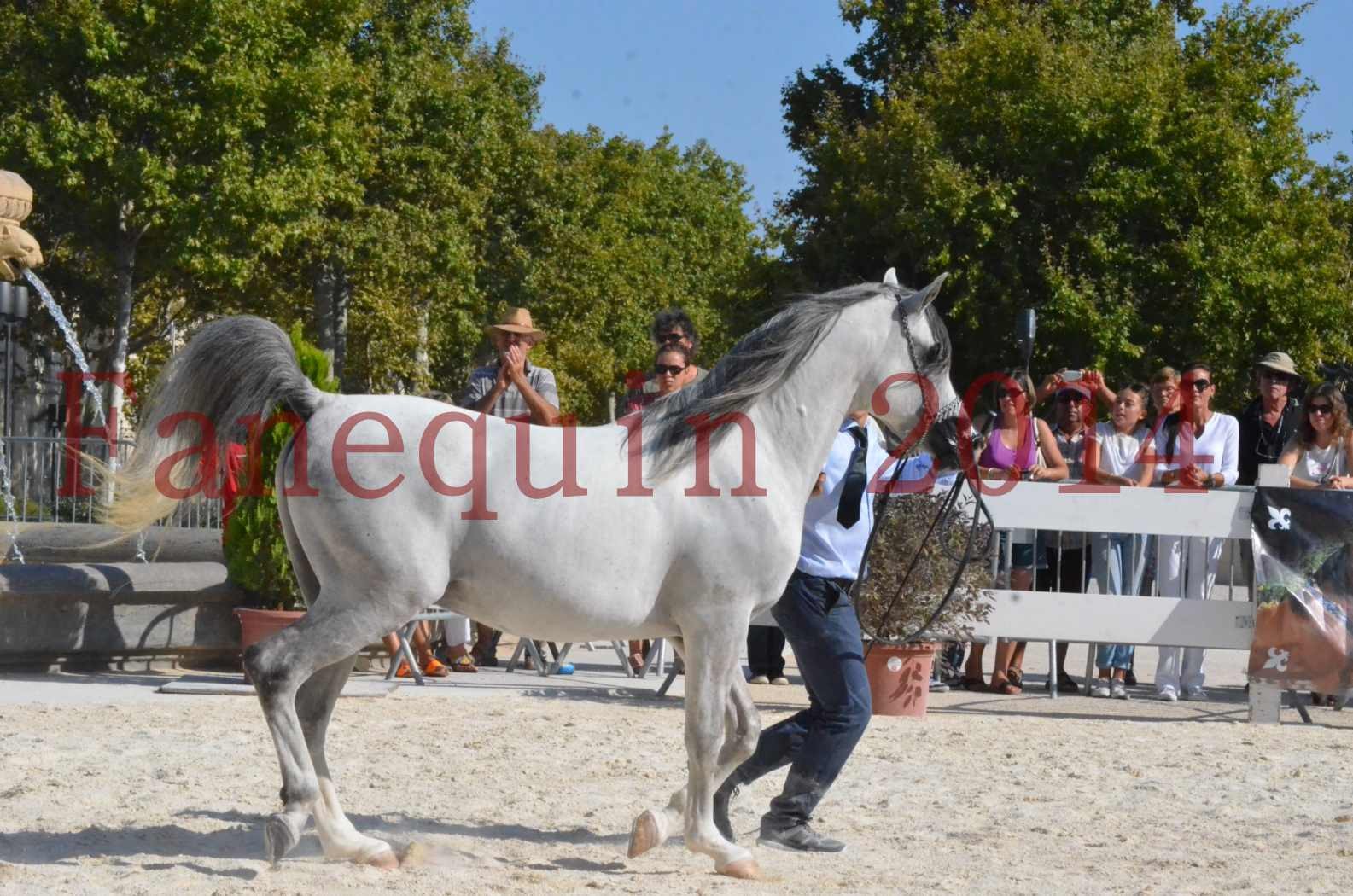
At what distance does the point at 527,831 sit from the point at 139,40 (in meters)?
23.1

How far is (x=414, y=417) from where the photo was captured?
16.1 ft

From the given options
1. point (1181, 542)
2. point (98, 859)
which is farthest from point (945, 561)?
point (98, 859)

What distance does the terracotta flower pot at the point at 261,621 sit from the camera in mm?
8805

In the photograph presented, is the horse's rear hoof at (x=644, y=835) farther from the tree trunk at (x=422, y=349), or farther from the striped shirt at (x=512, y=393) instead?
the tree trunk at (x=422, y=349)

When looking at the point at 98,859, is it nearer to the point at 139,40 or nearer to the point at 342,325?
the point at 139,40

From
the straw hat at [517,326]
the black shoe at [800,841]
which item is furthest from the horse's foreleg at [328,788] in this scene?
the straw hat at [517,326]

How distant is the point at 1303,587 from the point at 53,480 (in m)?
11.1

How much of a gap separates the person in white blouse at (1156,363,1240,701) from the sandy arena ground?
708 millimetres

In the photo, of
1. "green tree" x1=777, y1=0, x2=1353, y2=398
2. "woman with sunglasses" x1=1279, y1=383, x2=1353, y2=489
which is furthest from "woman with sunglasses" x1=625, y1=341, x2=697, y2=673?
"green tree" x1=777, y1=0, x2=1353, y2=398

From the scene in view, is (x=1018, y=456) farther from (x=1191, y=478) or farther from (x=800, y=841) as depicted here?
(x=800, y=841)

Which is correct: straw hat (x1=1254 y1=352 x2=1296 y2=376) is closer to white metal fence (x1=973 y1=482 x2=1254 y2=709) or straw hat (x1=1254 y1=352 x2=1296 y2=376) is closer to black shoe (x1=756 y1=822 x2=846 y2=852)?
white metal fence (x1=973 y1=482 x2=1254 y2=709)

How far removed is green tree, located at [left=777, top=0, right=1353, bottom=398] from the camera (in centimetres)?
2525

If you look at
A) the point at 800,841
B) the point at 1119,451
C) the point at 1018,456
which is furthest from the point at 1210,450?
the point at 800,841

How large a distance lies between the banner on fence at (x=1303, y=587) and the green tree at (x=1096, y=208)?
1623cm
